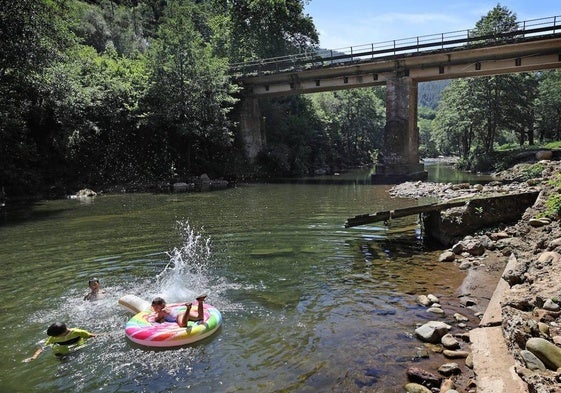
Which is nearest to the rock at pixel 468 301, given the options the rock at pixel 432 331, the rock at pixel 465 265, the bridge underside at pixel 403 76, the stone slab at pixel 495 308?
the stone slab at pixel 495 308

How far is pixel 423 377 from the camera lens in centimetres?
556

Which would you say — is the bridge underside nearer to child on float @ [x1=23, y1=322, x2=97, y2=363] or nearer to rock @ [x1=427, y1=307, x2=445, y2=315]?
rock @ [x1=427, y1=307, x2=445, y2=315]

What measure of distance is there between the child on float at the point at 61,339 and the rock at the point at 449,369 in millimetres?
5404

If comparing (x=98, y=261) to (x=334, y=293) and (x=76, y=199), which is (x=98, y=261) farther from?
(x=76, y=199)

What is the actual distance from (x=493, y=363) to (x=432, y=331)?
133 centimetres

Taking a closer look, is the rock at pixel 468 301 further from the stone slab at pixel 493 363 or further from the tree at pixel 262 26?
the tree at pixel 262 26

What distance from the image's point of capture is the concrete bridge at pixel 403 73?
30.9 meters

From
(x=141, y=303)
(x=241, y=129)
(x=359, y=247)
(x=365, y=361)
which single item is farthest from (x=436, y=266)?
(x=241, y=129)

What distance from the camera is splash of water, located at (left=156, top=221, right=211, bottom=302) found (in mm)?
9372

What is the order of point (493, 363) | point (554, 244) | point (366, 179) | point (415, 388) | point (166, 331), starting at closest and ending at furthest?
point (415, 388)
point (493, 363)
point (166, 331)
point (554, 244)
point (366, 179)

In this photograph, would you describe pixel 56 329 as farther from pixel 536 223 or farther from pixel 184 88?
pixel 184 88

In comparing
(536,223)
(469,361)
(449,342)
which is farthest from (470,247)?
(469,361)

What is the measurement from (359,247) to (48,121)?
2679 centimetres

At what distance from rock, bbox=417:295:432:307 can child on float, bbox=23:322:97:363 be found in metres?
5.98
